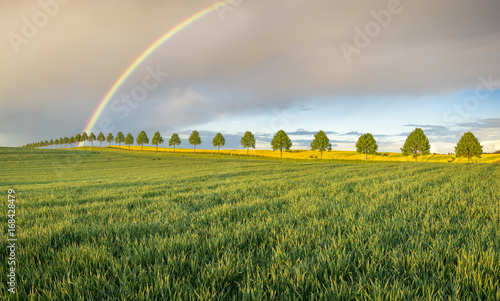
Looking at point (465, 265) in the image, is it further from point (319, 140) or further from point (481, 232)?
point (319, 140)

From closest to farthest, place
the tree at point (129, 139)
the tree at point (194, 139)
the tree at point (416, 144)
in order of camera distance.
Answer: the tree at point (416, 144) < the tree at point (194, 139) < the tree at point (129, 139)

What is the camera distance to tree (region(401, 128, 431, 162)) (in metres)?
80.8

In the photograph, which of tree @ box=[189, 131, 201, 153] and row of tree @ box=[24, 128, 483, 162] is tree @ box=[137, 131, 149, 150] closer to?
row of tree @ box=[24, 128, 483, 162]

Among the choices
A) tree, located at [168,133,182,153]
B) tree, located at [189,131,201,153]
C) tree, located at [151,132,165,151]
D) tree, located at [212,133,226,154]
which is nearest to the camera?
tree, located at [212,133,226,154]

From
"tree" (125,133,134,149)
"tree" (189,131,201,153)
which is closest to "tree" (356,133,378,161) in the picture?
"tree" (189,131,201,153)

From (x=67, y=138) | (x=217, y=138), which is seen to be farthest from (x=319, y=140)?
(x=67, y=138)

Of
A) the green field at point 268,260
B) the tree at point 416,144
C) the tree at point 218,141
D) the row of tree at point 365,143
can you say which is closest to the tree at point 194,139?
the row of tree at point 365,143

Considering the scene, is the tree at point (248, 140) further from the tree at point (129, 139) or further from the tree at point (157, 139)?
the tree at point (129, 139)

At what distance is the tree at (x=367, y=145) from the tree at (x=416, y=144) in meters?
10.0

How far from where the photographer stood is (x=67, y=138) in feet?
630

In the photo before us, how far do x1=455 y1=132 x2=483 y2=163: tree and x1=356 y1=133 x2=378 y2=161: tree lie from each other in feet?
85.2

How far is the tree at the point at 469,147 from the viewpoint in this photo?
7721cm

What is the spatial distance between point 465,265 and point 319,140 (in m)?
96.1

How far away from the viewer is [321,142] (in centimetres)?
9431
